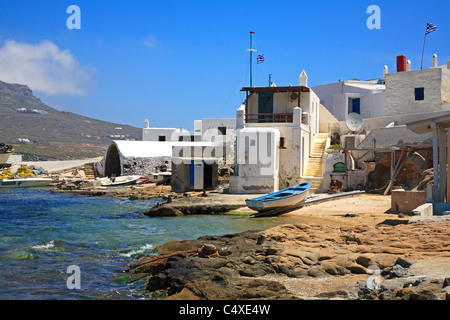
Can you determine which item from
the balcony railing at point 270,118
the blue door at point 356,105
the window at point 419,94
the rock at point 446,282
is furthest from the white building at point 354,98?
the rock at point 446,282

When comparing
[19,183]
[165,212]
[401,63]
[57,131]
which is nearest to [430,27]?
[401,63]

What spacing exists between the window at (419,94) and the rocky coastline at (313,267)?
20277 millimetres

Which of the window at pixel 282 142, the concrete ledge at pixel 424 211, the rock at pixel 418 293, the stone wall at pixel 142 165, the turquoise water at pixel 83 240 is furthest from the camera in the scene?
the stone wall at pixel 142 165

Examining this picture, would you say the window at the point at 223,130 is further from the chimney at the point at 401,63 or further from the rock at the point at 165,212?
the rock at the point at 165,212

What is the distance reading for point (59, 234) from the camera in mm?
17156

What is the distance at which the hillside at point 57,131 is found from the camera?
5007 inches

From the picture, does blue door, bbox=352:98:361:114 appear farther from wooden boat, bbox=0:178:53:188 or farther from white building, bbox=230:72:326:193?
wooden boat, bbox=0:178:53:188

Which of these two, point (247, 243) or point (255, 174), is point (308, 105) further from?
point (247, 243)

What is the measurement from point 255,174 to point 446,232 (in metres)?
16.5

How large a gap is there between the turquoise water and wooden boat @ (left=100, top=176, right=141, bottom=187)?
9756 mm

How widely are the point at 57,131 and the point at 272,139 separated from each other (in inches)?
5515

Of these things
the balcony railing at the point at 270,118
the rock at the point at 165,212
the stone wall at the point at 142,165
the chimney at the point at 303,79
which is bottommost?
the rock at the point at 165,212

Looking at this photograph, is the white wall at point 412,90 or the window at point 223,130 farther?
the window at point 223,130

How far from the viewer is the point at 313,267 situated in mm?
9578
